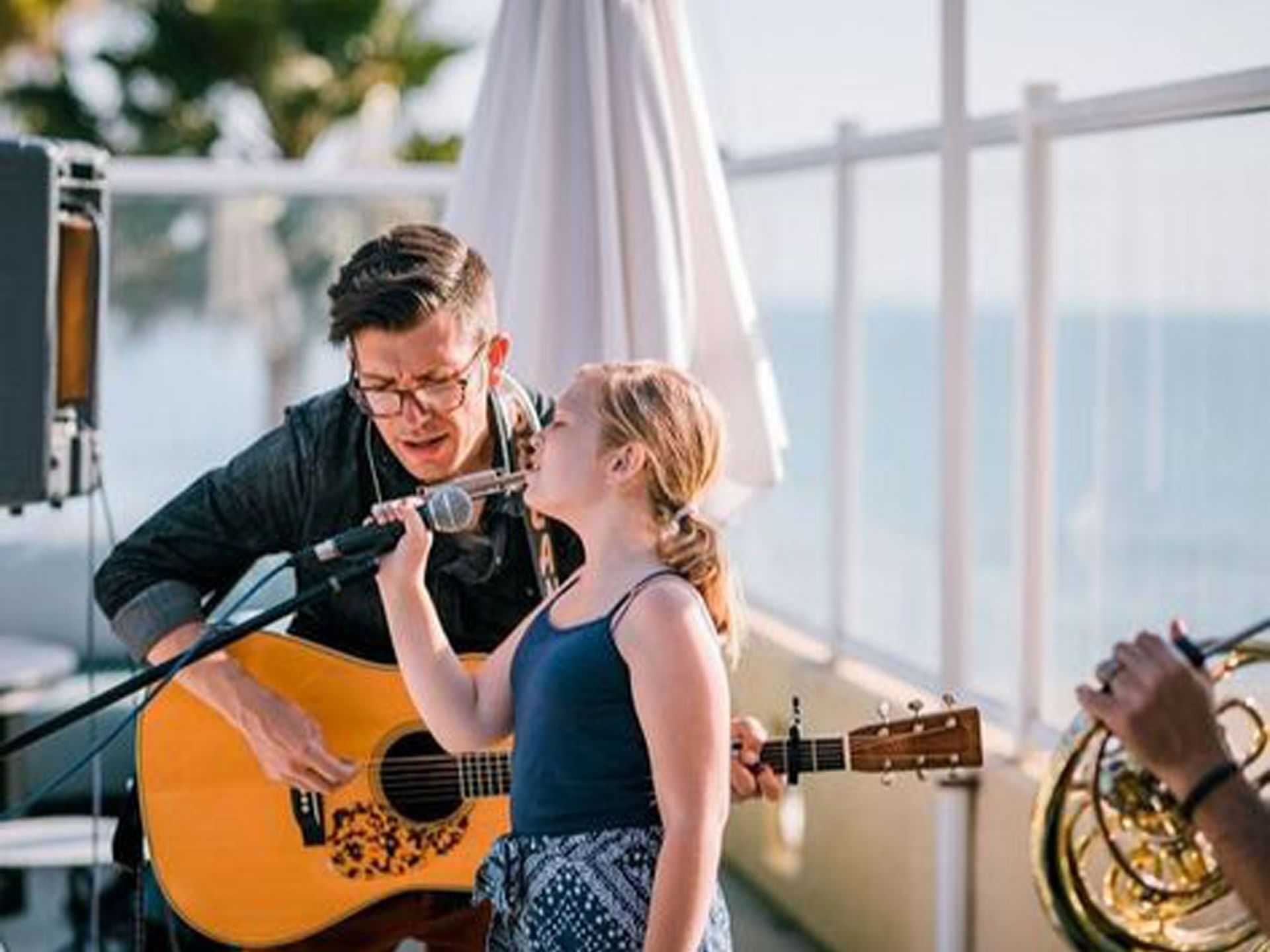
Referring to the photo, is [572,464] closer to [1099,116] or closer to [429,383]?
[429,383]

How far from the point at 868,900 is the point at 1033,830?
223cm

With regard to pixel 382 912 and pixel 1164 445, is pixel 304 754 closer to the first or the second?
pixel 382 912

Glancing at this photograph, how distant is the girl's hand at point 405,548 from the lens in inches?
117

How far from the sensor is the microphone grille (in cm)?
292

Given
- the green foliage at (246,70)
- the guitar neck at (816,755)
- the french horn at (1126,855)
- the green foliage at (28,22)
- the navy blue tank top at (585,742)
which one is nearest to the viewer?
the french horn at (1126,855)

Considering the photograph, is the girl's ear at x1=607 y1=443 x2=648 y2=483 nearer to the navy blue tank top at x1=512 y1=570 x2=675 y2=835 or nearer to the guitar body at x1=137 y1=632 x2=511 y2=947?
the navy blue tank top at x1=512 y1=570 x2=675 y2=835

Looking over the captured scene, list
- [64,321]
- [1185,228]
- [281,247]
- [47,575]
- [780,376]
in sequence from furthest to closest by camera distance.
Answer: [281,247]
[47,575]
[780,376]
[64,321]
[1185,228]

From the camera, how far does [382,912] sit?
3604 millimetres

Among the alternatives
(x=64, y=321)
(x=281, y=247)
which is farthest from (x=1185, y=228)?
(x=281, y=247)

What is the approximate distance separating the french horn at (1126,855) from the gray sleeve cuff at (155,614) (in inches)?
51.7

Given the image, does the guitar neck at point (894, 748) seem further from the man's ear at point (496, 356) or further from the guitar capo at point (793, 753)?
the man's ear at point (496, 356)

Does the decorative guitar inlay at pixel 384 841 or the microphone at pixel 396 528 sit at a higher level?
the microphone at pixel 396 528

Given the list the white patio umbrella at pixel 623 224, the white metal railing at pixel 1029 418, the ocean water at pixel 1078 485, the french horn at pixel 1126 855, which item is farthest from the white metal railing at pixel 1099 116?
the french horn at pixel 1126 855

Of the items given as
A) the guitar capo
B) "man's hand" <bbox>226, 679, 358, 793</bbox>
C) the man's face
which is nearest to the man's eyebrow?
the man's face
